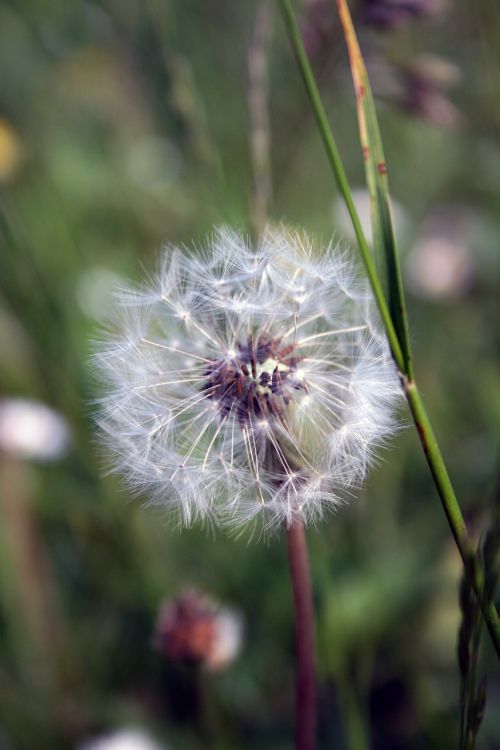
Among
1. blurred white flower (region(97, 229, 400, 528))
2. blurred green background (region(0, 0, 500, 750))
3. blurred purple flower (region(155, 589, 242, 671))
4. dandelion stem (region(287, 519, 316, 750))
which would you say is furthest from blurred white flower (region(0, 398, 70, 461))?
dandelion stem (region(287, 519, 316, 750))

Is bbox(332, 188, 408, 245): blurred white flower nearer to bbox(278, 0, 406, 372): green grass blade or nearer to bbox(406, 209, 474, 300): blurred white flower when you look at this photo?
bbox(406, 209, 474, 300): blurred white flower

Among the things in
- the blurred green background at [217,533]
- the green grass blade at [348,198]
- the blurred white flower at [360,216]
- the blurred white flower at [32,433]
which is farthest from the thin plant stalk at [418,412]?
the blurred white flower at [360,216]

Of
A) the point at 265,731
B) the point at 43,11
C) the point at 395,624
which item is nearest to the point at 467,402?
the point at 395,624

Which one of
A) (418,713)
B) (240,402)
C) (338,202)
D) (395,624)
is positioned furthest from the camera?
(338,202)

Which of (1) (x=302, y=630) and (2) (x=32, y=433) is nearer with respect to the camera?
(1) (x=302, y=630)

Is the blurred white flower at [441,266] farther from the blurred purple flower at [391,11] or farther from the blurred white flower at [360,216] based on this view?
the blurred purple flower at [391,11]

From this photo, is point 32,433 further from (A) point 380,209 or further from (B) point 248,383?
(A) point 380,209

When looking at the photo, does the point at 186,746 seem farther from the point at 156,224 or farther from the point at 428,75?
the point at 156,224

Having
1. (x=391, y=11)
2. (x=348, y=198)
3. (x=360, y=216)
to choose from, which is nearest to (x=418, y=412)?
(x=348, y=198)
